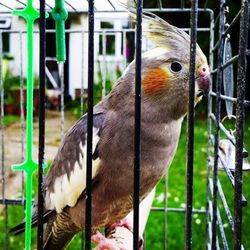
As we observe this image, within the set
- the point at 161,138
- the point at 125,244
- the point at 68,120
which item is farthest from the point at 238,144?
the point at 68,120

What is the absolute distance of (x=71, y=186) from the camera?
115 cm

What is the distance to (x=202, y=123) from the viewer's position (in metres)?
4.43

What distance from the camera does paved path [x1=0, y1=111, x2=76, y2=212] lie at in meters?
3.06

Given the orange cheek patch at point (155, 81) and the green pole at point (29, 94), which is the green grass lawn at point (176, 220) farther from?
the green pole at point (29, 94)

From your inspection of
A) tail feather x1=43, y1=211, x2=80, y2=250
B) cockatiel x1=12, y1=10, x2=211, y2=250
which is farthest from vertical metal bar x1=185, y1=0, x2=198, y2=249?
tail feather x1=43, y1=211, x2=80, y2=250

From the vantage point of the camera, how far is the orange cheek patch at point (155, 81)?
104 centimetres

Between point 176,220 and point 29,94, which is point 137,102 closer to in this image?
point 29,94

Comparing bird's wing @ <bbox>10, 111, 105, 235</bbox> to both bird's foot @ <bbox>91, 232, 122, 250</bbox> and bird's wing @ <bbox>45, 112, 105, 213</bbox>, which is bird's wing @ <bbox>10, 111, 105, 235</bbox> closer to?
bird's wing @ <bbox>45, 112, 105, 213</bbox>

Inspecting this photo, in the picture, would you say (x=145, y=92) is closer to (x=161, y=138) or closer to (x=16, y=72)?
(x=161, y=138)

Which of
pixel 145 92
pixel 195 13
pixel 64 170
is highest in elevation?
pixel 195 13

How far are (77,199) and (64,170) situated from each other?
84 mm

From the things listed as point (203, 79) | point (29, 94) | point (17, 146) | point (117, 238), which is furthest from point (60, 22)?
point (17, 146)

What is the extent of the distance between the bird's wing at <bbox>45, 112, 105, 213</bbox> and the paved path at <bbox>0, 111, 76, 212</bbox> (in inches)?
62.7

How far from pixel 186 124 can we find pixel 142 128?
1531mm
